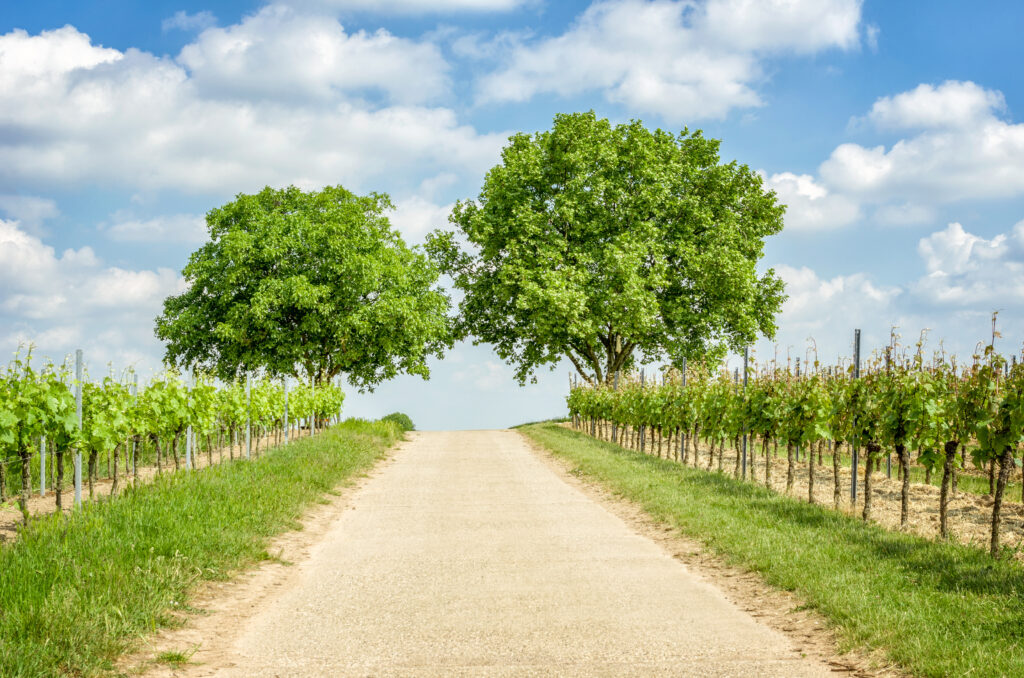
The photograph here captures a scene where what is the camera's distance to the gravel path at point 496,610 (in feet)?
17.1

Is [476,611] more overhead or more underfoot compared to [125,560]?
more underfoot

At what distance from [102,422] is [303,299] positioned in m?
19.0

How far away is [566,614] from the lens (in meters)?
6.29

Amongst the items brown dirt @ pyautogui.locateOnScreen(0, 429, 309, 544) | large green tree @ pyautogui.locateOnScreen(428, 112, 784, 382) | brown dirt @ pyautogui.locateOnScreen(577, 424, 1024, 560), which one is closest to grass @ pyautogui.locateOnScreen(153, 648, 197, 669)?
brown dirt @ pyautogui.locateOnScreen(0, 429, 309, 544)

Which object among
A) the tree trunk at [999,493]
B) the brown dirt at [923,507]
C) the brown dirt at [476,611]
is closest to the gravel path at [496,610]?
the brown dirt at [476,611]

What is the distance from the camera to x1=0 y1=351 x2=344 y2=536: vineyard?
37.8 ft

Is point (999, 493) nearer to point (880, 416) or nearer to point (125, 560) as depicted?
point (880, 416)

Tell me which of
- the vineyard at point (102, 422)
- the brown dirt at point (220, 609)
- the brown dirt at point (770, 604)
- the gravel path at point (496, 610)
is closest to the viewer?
the gravel path at point (496, 610)

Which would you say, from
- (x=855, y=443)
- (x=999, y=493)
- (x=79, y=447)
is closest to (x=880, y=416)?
(x=855, y=443)

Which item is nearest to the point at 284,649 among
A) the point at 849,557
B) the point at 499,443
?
the point at 849,557

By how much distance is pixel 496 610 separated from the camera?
6.40m

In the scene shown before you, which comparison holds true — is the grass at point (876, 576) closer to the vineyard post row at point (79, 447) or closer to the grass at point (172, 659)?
the grass at point (172, 659)

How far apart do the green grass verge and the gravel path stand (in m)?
0.65

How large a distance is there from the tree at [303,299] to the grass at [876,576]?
74.4 ft
